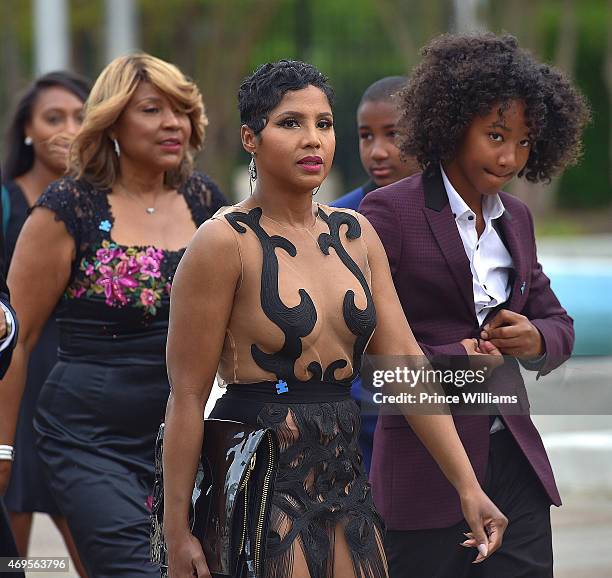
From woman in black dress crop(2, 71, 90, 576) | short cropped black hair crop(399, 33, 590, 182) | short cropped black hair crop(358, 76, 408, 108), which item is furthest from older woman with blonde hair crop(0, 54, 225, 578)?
short cropped black hair crop(399, 33, 590, 182)

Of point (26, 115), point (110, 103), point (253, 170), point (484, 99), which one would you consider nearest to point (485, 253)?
point (484, 99)

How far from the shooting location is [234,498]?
11.9 feet

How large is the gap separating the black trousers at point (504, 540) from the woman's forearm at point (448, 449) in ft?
1.43

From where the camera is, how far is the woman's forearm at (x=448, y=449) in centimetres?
401

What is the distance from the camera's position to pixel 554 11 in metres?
39.5

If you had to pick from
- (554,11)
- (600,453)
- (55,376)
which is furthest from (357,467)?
(554,11)

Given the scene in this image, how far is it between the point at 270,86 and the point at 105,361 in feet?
5.62

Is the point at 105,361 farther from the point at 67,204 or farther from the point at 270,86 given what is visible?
the point at 270,86

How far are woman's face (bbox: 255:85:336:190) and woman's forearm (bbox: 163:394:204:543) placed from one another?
63 centimetres

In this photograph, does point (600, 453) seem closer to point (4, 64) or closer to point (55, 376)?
point (55, 376)

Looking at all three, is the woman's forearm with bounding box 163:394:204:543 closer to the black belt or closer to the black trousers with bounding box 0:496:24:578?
the black belt

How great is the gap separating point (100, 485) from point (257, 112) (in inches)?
68.0

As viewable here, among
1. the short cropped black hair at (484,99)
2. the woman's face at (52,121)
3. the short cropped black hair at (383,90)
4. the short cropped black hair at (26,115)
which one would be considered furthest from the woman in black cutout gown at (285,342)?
the short cropped black hair at (26,115)

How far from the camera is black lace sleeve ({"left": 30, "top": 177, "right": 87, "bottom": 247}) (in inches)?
207
